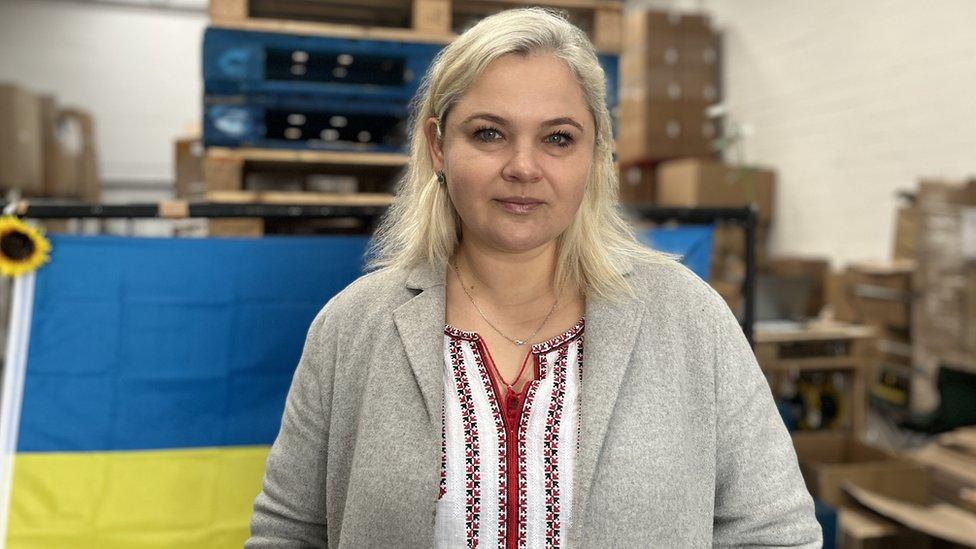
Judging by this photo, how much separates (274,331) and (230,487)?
365 millimetres

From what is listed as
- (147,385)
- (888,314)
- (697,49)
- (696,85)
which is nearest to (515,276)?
(147,385)

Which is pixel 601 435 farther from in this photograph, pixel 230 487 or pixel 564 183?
pixel 230 487

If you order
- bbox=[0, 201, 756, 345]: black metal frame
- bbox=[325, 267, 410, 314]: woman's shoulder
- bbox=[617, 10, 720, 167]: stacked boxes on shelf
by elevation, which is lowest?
bbox=[325, 267, 410, 314]: woman's shoulder

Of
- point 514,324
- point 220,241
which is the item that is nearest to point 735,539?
point 514,324

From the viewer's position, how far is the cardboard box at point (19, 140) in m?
6.01

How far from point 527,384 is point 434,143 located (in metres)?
0.44

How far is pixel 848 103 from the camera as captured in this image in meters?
5.84

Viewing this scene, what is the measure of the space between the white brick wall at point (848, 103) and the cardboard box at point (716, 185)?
0.16 m

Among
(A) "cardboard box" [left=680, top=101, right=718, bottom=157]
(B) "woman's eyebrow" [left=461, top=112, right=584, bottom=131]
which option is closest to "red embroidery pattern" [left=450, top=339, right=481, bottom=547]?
(B) "woman's eyebrow" [left=461, top=112, right=584, bottom=131]

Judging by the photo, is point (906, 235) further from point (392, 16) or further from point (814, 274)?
point (392, 16)

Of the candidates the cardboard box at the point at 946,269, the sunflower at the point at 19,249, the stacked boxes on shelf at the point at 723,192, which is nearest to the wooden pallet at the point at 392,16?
the sunflower at the point at 19,249

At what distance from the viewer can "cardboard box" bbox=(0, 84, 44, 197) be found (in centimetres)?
601

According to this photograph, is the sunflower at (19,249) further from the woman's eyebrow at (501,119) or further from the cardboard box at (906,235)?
the cardboard box at (906,235)

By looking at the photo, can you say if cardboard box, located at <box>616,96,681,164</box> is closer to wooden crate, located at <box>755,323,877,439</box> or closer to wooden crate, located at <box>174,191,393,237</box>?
Answer: wooden crate, located at <box>755,323,877,439</box>
